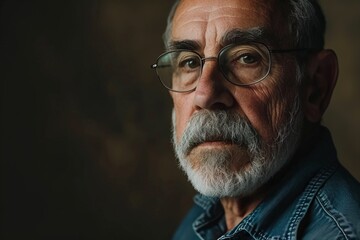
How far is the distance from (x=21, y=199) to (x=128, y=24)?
0.93 meters

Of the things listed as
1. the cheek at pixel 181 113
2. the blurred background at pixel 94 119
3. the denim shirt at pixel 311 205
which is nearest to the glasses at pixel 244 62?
the cheek at pixel 181 113

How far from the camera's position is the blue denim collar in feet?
5.85

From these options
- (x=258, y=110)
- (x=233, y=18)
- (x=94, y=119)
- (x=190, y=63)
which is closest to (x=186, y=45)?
(x=190, y=63)

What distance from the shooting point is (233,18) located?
191cm

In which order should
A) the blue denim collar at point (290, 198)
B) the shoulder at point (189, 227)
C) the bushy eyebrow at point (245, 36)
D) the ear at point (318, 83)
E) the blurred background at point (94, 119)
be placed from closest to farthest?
1. the blue denim collar at point (290, 198)
2. the bushy eyebrow at point (245, 36)
3. the ear at point (318, 83)
4. the shoulder at point (189, 227)
5. the blurred background at point (94, 119)

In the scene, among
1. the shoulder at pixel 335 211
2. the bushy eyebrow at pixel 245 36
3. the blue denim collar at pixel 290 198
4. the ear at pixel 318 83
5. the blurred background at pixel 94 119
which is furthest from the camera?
the blurred background at pixel 94 119

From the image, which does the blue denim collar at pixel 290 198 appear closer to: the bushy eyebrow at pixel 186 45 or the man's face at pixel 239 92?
the man's face at pixel 239 92

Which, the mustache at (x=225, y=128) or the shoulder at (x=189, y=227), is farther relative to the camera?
the shoulder at (x=189, y=227)

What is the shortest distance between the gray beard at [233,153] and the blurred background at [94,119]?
104 centimetres

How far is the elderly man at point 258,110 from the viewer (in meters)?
1.85

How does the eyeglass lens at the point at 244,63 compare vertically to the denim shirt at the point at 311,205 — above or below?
above

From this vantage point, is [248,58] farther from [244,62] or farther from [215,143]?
[215,143]

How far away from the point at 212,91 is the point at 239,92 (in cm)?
9

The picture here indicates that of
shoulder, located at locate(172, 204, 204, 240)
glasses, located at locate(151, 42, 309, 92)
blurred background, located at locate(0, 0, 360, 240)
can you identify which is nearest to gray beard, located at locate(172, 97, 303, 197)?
glasses, located at locate(151, 42, 309, 92)
